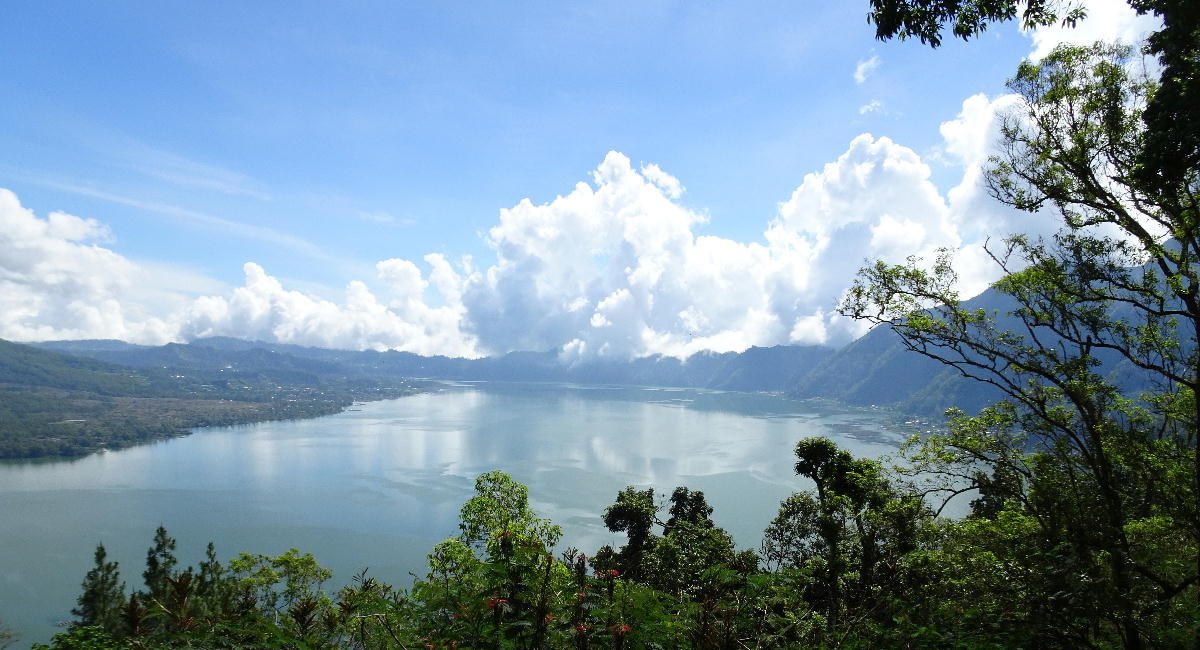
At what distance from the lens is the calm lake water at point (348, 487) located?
44281mm

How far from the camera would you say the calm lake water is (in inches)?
1743

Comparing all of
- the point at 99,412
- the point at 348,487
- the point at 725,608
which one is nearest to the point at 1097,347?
the point at 725,608

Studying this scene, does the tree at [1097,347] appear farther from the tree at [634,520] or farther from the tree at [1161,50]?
the tree at [634,520]

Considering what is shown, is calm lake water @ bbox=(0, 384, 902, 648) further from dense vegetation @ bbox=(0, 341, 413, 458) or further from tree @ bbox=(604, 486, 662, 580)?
tree @ bbox=(604, 486, 662, 580)

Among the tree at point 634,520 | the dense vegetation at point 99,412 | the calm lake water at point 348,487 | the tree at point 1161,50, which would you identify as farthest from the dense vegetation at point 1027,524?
the dense vegetation at point 99,412

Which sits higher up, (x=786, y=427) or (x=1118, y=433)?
(x=1118, y=433)

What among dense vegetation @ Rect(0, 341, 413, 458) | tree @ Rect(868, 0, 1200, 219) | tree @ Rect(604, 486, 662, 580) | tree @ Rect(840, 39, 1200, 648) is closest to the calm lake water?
dense vegetation @ Rect(0, 341, 413, 458)

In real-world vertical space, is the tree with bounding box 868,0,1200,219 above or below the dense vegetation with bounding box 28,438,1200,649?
above

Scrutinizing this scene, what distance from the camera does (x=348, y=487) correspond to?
67.2m

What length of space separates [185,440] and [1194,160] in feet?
451

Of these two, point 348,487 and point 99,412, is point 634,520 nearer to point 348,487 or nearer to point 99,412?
point 348,487

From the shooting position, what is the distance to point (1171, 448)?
734 cm

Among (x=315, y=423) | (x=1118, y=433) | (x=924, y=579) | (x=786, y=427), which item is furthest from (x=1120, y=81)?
(x=315, y=423)

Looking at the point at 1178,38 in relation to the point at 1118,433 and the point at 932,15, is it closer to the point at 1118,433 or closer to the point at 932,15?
the point at 932,15
